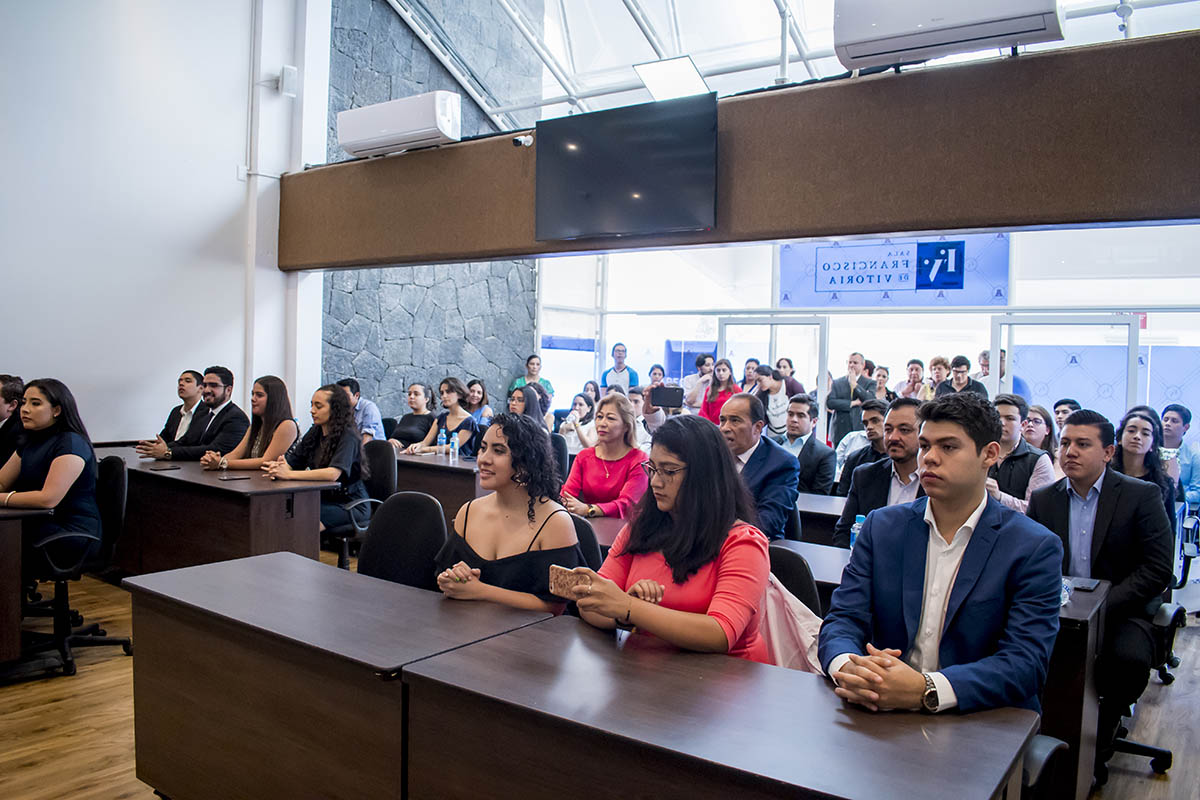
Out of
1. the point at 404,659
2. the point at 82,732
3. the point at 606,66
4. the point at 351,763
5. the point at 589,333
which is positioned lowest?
the point at 82,732

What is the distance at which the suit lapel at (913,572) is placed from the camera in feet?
6.38

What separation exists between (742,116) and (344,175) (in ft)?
11.6

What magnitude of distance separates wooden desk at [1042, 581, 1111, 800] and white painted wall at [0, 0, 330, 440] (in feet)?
20.8

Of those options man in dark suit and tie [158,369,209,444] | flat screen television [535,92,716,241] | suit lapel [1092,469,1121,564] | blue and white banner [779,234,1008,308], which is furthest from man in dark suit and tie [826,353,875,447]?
man in dark suit and tie [158,369,209,444]

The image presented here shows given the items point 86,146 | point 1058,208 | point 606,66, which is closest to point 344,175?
point 86,146

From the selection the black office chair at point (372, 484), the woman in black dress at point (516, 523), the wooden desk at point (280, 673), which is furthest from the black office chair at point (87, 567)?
the woman in black dress at point (516, 523)

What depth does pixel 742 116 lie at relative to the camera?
486 cm

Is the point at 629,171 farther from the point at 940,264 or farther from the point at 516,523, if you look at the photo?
the point at 940,264

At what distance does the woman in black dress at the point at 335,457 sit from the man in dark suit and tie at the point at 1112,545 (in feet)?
12.2

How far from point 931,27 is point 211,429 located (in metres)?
5.13

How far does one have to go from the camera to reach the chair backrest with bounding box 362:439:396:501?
5273 mm

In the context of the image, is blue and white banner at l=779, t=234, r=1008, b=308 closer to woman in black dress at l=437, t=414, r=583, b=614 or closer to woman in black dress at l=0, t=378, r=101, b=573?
woman in black dress at l=437, t=414, r=583, b=614

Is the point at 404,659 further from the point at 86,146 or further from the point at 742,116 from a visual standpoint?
the point at 86,146

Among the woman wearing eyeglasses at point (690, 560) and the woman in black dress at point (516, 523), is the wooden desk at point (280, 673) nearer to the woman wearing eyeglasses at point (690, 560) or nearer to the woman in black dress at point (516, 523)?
the woman in black dress at point (516, 523)
